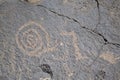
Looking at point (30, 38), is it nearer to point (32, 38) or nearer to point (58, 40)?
point (32, 38)

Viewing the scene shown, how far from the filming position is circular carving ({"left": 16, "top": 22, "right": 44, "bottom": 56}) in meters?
1.66

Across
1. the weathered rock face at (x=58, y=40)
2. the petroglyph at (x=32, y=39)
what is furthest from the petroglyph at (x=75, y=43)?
the petroglyph at (x=32, y=39)

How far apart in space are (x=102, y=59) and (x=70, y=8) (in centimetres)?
46

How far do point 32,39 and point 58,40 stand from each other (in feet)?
0.62

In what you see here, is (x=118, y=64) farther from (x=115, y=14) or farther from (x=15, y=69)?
(x=15, y=69)

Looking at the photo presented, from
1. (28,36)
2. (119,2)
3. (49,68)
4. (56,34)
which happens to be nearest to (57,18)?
(56,34)

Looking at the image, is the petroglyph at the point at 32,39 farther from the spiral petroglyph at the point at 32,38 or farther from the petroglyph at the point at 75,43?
the petroglyph at the point at 75,43

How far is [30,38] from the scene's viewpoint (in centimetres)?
169

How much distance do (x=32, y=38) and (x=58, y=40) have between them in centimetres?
19

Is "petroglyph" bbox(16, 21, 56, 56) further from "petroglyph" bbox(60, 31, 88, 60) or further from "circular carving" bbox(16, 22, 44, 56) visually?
"petroglyph" bbox(60, 31, 88, 60)

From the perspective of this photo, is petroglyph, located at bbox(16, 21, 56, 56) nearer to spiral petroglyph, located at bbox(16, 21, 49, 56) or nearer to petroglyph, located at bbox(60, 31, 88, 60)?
spiral petroglyph, located at bbox(16, 21, 49, 56)

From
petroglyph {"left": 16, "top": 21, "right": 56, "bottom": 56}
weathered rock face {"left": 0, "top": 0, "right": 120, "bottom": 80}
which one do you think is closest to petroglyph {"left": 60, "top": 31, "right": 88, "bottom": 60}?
weathered rock face {"left": 0, "top": 0, "right": 120, "bottom": 80}

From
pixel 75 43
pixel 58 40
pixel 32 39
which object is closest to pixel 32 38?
Answer: pixel 32 39

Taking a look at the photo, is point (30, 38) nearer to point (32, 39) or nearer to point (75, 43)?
point (32, 39)
